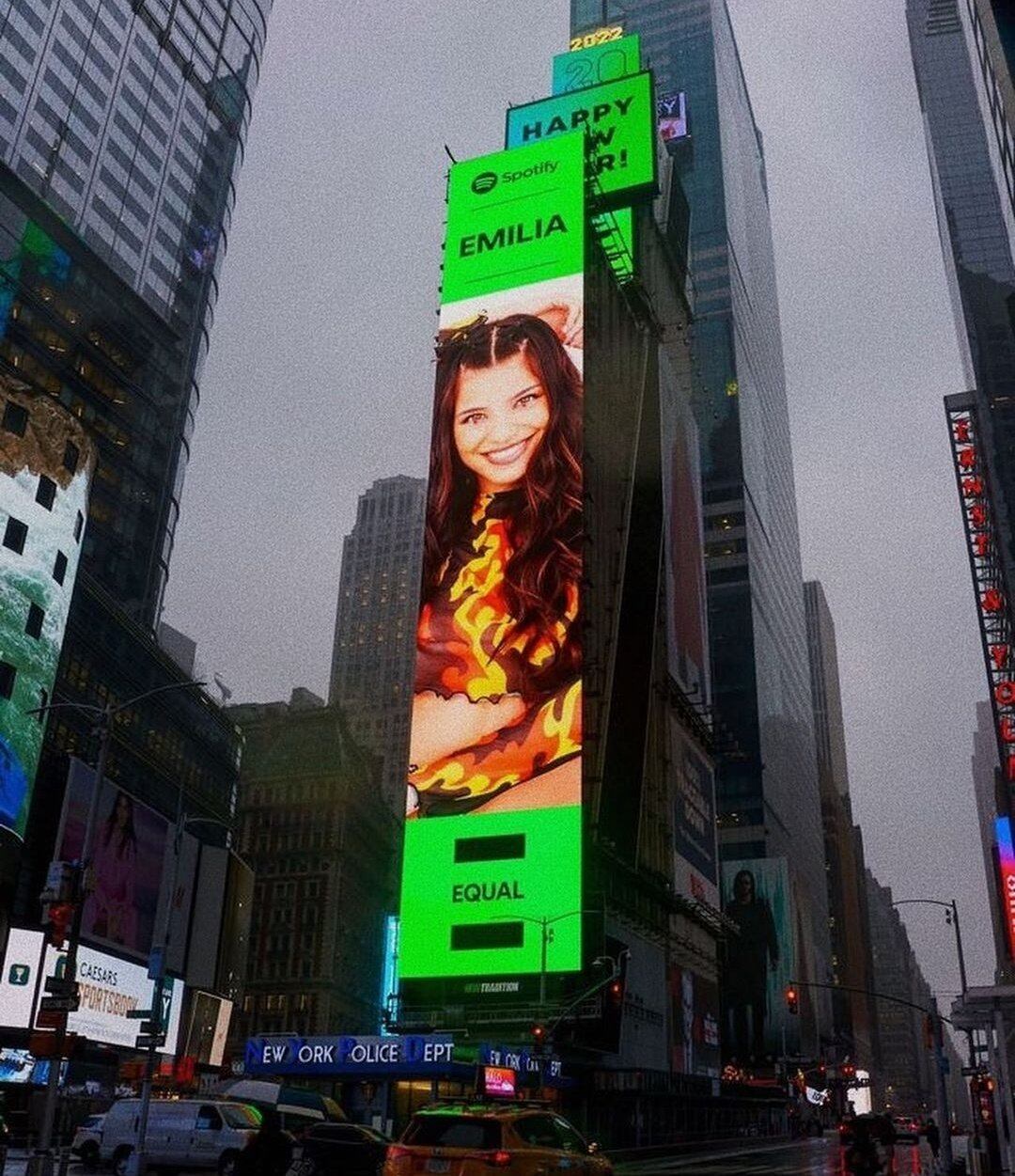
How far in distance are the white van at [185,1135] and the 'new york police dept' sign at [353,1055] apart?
1693cm

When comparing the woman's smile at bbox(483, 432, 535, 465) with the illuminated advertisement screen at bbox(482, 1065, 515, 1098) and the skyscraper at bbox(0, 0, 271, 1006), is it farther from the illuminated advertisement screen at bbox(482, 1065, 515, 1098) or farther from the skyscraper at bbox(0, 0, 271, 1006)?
the illuminated advertisement screen at bbox(482, 1065, 515, 1098)

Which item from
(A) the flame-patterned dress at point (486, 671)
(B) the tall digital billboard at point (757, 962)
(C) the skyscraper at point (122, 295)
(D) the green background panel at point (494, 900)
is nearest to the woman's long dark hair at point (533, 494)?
(A) the flame-patterned dress at point (486, 671)

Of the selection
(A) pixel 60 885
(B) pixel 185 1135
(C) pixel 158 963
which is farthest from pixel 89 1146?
(A) pixel 60 885

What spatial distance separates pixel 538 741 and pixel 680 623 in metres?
32.7

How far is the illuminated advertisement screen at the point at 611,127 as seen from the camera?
10150 centimetres

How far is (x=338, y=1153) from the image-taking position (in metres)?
28.6

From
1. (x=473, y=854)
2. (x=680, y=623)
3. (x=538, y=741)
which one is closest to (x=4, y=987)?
(x=473, y=854)

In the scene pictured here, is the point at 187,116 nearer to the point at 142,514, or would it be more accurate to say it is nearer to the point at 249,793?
the point at 142,514

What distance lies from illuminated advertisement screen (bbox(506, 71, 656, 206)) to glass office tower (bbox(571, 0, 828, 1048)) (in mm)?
66160

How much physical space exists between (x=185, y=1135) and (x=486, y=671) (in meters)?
51.0

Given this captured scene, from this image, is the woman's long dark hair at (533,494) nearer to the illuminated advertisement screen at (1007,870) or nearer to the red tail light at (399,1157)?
the illuminated advertisement screen at (1007,870)

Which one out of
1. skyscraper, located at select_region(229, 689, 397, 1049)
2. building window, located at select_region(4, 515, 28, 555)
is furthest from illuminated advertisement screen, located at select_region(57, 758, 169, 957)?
skyscraper, located at select_region(229, 689, 397, 1049)

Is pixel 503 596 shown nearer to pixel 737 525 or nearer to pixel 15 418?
pixel 15 418

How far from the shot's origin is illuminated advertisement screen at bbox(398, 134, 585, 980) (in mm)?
71562
